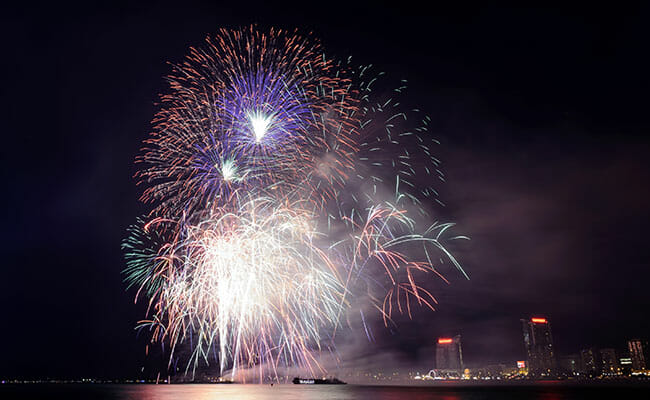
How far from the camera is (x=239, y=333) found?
32.2 meters

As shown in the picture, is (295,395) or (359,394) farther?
(359,394)

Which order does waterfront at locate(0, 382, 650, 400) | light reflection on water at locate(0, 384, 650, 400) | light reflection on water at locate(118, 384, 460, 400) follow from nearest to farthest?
light reflection on water at locate(118, 384, 460, 400) < light reflection on water at locate(0, 384, 650, 400) < waterfront at locate(0, 382, 650, 400)

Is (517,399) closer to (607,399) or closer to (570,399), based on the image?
(570,399)

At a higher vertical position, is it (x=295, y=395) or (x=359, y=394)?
(x=295, y=395)

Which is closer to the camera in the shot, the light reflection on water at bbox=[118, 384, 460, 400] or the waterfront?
the light reflection on water at bbox=[118, 384, 460, 400]

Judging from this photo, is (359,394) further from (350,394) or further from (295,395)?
(295,395)

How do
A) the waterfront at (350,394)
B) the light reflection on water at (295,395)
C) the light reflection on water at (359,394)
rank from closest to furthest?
the light reflection on water at (295,395) < the light reflection on water at (359,394) < the waterfront at (350,394)

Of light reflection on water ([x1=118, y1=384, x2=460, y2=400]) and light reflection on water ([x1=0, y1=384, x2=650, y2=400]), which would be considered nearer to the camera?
light reflection on water ([x1=118, y1=384, x2=460, y2=400])

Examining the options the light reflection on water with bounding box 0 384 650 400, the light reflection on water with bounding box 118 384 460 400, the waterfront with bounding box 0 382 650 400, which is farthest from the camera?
the waterfront with bounding box 0 382 650 400

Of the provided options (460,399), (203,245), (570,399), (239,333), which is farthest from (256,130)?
(570,399)

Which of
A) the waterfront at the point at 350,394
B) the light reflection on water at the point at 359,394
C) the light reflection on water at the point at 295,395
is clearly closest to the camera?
the light reflection on water at the point at 295,395

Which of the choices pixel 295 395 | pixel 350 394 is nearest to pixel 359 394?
pixel 350 394

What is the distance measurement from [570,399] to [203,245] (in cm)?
6220

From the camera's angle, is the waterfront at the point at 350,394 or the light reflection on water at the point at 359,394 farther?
the waterfront at the point at 350,394
